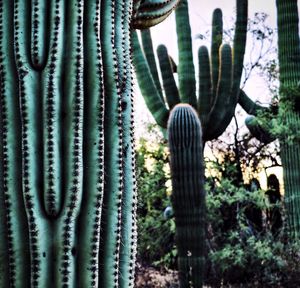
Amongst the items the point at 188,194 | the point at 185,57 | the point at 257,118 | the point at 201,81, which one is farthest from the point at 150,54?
the point at 188,194

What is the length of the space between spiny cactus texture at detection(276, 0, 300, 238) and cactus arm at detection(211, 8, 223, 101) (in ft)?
4.37

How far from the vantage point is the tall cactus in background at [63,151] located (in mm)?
2592

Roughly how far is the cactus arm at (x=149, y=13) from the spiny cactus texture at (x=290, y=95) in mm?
6102

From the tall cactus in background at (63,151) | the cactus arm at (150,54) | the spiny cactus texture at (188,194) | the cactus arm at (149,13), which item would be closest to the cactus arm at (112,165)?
the tall cactus in background at (63,151)

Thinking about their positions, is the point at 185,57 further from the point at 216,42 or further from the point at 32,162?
the point at 32,162

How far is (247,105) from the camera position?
13.2 metres

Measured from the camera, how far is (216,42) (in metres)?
12.1

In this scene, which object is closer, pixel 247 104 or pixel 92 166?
pixel 92 166

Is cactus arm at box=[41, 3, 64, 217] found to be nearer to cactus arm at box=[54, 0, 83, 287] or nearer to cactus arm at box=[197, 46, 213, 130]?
cactus arm at box=[54, 0, 83, 287]

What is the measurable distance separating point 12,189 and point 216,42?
986cm

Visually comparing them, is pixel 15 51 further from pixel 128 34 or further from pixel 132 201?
pixel 132 201

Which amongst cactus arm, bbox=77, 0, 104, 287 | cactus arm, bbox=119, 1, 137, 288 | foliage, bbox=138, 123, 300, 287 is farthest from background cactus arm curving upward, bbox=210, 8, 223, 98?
cactus arm, bbox=77, 0, 104, 287

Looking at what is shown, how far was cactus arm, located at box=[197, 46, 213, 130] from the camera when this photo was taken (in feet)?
34.2

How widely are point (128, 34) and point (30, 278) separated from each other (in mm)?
1191
